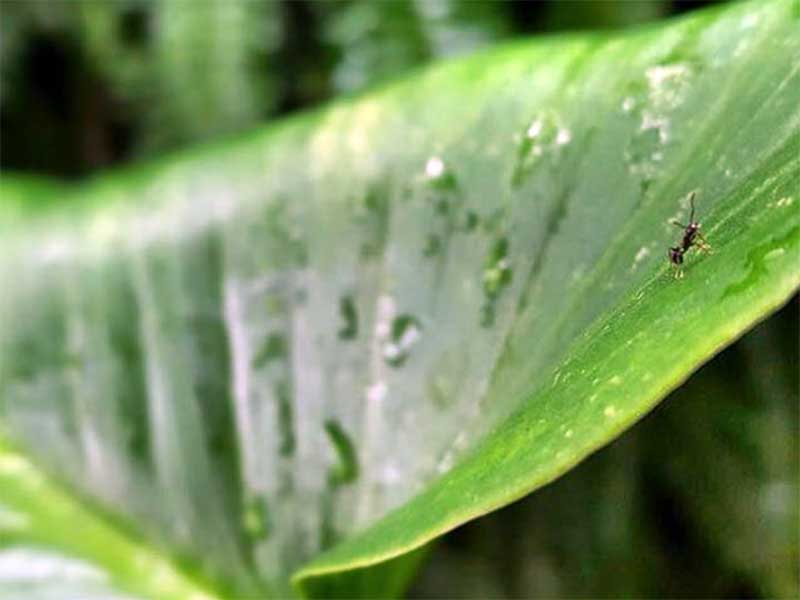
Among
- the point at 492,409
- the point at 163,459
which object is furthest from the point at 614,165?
the point at 163,459

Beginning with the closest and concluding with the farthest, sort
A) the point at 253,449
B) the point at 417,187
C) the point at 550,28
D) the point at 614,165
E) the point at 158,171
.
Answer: the point at 614,165, the point at 417,187, the point at 253,449, the point at 158,171, the point at 550,28

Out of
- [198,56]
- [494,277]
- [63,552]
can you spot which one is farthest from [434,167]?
[198,56]

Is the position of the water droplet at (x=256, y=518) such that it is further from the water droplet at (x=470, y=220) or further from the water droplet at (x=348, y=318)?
the water droplet at (x=470, y=220)

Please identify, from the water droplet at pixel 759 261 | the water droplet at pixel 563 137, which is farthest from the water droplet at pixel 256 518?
the water droplet at pixel 759 261

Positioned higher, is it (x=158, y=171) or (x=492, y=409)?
(x=158, y=171)

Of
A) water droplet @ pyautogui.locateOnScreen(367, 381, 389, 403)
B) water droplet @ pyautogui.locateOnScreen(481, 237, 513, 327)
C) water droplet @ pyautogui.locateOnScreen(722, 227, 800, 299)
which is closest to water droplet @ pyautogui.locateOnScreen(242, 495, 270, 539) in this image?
water droplet @ pyautogui.locateOnScreen(367, 381, 389, 403)

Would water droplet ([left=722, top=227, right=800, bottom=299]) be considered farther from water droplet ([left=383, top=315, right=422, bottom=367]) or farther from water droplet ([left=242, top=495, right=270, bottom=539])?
water droplet ([left=242, top=495, right=270, bottom=539])

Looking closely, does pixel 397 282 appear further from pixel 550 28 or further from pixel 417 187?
pixel 550 28

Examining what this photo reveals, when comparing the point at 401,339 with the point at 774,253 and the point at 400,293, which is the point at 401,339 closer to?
the point at 400,293
